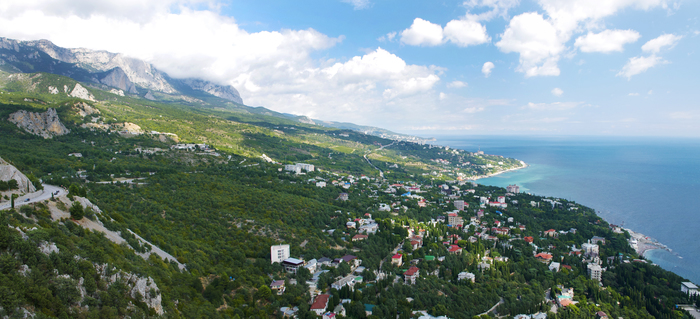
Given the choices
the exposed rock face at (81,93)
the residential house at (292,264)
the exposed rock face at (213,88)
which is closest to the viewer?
the residential house at (292,264)

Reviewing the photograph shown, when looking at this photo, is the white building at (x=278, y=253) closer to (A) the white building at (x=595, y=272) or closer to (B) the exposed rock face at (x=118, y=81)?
(A) the white building at (x=595, y=272)

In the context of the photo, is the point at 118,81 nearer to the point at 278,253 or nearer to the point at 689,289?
the point at 278,253

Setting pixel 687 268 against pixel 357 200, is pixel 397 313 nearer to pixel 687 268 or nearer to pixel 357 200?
pixel 357 200

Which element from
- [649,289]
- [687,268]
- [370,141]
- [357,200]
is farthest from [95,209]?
[370,141]

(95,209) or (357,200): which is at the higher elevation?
(95,209)

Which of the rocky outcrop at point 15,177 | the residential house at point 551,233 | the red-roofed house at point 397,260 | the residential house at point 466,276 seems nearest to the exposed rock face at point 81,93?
the rocky outcrop at point 15,177

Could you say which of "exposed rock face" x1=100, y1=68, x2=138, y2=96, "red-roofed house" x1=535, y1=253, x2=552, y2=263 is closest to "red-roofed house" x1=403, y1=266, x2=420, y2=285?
"red-roofed house" x1=535, y1=253, x2=552, y2=263

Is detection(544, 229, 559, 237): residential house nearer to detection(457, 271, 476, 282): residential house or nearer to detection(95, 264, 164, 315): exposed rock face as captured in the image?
detection(457, 271, 476, 282): residential house
